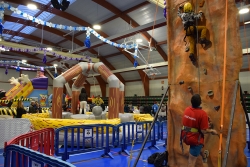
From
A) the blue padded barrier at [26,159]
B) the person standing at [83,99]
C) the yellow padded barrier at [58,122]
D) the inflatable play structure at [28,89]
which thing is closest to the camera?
the blue padded barrier at [26,159]

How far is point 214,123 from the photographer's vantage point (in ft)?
12.7

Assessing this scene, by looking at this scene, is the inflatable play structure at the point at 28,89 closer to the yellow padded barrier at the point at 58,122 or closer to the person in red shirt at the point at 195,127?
the yellow padded barrier at the point at 58,122

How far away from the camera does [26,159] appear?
2.70 meters

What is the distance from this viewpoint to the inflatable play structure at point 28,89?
18481mm

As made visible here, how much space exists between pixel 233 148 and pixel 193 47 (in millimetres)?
1898

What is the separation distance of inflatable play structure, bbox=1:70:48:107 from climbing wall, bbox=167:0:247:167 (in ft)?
54.0

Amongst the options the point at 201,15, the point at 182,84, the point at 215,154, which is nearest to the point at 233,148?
the point at 215,154

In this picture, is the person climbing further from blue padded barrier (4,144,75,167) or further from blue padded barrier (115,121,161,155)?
blue padded barrier (4,144,75,167)

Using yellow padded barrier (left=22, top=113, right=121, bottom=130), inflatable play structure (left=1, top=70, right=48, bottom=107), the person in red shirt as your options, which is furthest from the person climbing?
inflatable play structure (left=1, top=70, right=48, bottom=107)

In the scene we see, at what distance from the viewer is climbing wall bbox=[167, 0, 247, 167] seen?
358cm

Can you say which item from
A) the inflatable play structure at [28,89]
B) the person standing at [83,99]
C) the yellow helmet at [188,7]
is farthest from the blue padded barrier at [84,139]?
the inflatable play structure at [28,89]

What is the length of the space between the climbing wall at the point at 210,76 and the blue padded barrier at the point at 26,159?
2.79 m

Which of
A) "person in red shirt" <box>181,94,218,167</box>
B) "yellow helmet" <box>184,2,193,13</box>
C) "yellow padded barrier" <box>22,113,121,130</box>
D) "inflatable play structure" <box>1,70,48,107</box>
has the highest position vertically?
"yellow helmet" <box>184,2,193,13</box>

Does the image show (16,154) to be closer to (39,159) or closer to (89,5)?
(39,159)
